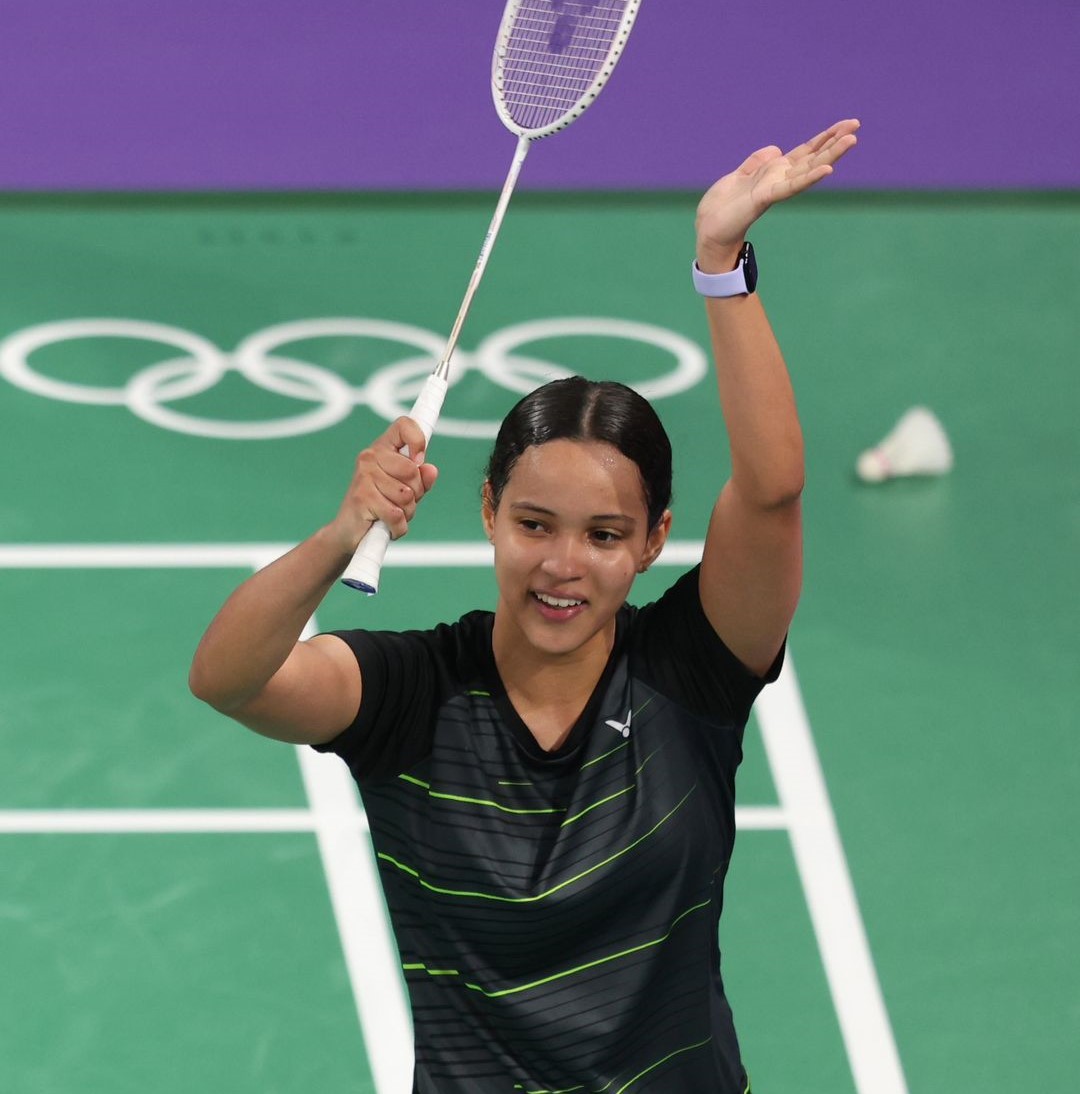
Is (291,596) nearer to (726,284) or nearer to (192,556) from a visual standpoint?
(726,284)

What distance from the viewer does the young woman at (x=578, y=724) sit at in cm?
353

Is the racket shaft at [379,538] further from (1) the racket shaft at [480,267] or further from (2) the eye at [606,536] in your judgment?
(2) the eye at [606,536]

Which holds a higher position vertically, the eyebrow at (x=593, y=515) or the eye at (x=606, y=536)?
the eyebrow at (x=593, y=515)

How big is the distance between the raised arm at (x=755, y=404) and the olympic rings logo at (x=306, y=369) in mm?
5241

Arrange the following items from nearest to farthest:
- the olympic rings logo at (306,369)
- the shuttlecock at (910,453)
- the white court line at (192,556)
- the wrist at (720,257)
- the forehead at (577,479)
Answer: the wrist at (720,257)
the forehead at (577,479)
the white court line at (192,556)
the shuttlecock at (910,453)
the olympic rings logo at (306,369)

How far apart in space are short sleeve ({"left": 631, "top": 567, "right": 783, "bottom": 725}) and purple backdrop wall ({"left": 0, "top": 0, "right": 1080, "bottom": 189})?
7.20 m

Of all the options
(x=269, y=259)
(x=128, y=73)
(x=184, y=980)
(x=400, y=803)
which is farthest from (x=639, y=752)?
(x=128, y=73)

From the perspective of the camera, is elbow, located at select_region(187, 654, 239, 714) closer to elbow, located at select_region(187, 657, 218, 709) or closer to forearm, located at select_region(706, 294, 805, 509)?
elbow, located at select_region(187, 657, 218, 709)

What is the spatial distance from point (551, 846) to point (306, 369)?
5.87 m

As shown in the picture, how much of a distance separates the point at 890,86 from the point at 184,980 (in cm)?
706

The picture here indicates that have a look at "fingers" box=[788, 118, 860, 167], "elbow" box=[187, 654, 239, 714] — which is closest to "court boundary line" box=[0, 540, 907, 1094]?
"elbow" box=[187, 654, 239, 714]

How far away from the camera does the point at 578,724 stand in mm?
3699

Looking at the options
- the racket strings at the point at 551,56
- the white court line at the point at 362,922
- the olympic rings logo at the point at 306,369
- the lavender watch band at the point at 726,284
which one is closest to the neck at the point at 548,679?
the lavender watch band at the point at 726,284

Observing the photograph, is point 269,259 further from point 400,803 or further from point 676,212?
point 400,803
